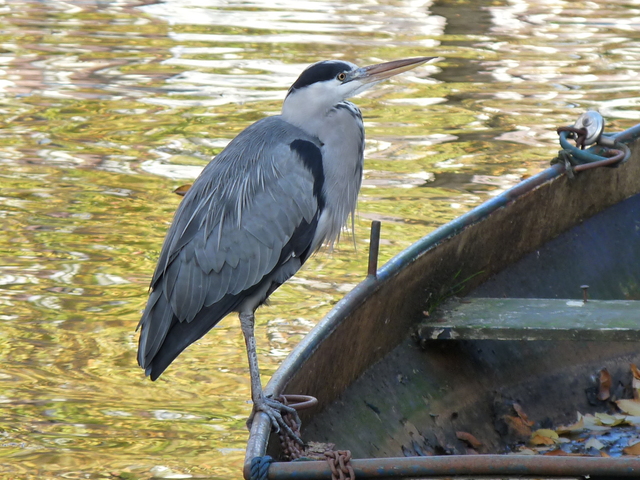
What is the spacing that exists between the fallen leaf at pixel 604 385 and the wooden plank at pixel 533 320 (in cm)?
34

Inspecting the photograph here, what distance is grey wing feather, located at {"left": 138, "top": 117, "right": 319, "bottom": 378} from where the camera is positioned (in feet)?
10.7

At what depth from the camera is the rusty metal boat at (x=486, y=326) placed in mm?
3102

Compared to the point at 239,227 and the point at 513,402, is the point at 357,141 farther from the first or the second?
the point at 513,402

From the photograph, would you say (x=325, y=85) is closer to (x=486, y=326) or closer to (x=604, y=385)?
(x=486, y=326)

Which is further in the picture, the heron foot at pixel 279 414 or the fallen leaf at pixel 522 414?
the fallen leaf at pixel 522 414

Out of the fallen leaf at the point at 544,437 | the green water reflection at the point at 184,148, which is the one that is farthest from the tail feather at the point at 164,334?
the fallen leaf at the point at 544,437

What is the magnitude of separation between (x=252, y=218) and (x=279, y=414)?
2.71ft

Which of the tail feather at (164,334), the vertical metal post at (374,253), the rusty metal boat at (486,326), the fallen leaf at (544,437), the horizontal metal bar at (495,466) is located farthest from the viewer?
the fallen leaf at (544,437)

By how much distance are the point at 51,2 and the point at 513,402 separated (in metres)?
13.7

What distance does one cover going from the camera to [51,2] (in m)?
15.7

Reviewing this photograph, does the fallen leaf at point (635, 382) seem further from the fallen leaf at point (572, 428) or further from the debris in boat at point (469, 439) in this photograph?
the debris in boat at point (469, 439)

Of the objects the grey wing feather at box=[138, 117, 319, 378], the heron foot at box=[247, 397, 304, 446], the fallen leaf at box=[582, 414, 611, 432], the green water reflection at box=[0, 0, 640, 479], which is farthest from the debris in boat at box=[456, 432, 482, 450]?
the green water reflection at box=[0, 0, 640, 479]

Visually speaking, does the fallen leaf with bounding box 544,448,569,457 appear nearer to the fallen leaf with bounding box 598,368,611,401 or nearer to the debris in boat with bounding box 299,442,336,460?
the fallen leaf with bounding box 598,368,611,401

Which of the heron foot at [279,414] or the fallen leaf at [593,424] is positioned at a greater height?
the heron foot at [279,414]
